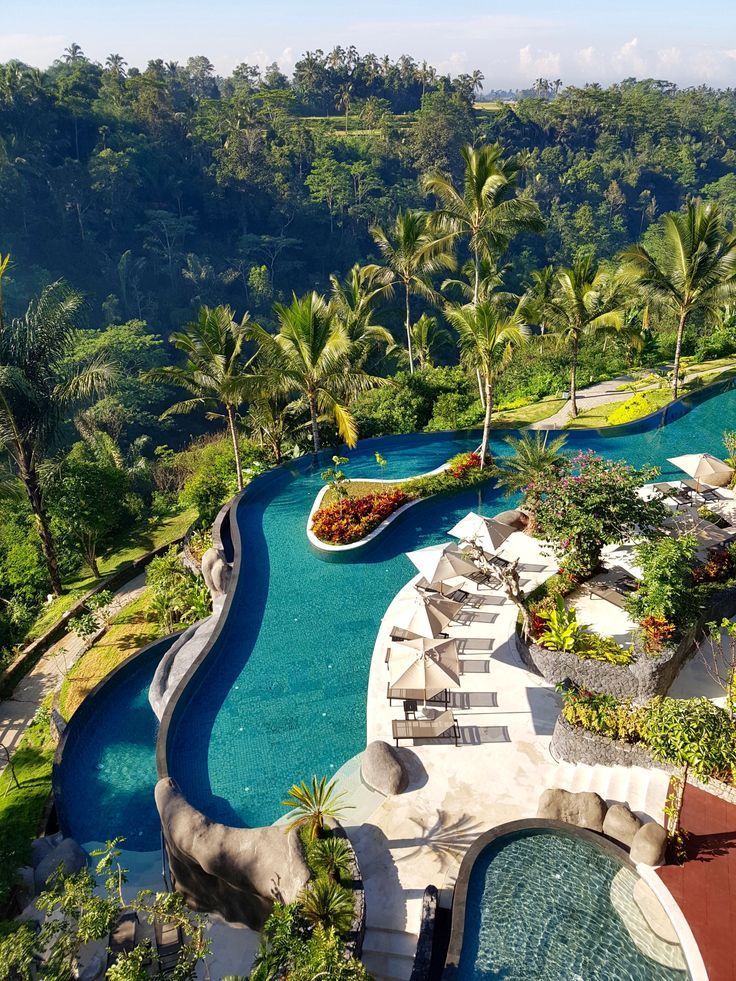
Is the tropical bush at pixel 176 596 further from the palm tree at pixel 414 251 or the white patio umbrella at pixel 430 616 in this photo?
the palm tree at pixel 414 251

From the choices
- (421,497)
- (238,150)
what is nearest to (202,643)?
(421,497)

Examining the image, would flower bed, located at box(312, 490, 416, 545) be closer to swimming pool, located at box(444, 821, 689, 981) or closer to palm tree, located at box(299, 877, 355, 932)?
swimming pool, located at box(444, 821, 689, 981)

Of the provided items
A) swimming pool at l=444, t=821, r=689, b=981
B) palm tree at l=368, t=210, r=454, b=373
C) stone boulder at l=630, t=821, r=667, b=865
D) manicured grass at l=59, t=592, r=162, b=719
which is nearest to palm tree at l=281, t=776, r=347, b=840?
swimming pool at l=444, t=821, r=689, b=981

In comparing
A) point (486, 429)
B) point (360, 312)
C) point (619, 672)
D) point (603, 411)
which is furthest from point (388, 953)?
point (360, 312)

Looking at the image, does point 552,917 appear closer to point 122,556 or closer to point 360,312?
point 122,556

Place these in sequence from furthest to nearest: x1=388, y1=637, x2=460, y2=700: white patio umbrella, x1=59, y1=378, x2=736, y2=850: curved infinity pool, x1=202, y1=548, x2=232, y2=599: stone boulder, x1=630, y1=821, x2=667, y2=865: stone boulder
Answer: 1. x1=202, y1=548, x2=232, y2=599: stone boulder
2. x1=388, y1=637, x2=460, y2=700: white patio umbrella
3. x1=59, y1=378, x2=736, y2=850: curved infinity pool
4. x1=630, y1=821, x2=667, y2=865: stone boulder

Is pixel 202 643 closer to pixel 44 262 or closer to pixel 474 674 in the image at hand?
pixel 474 674
